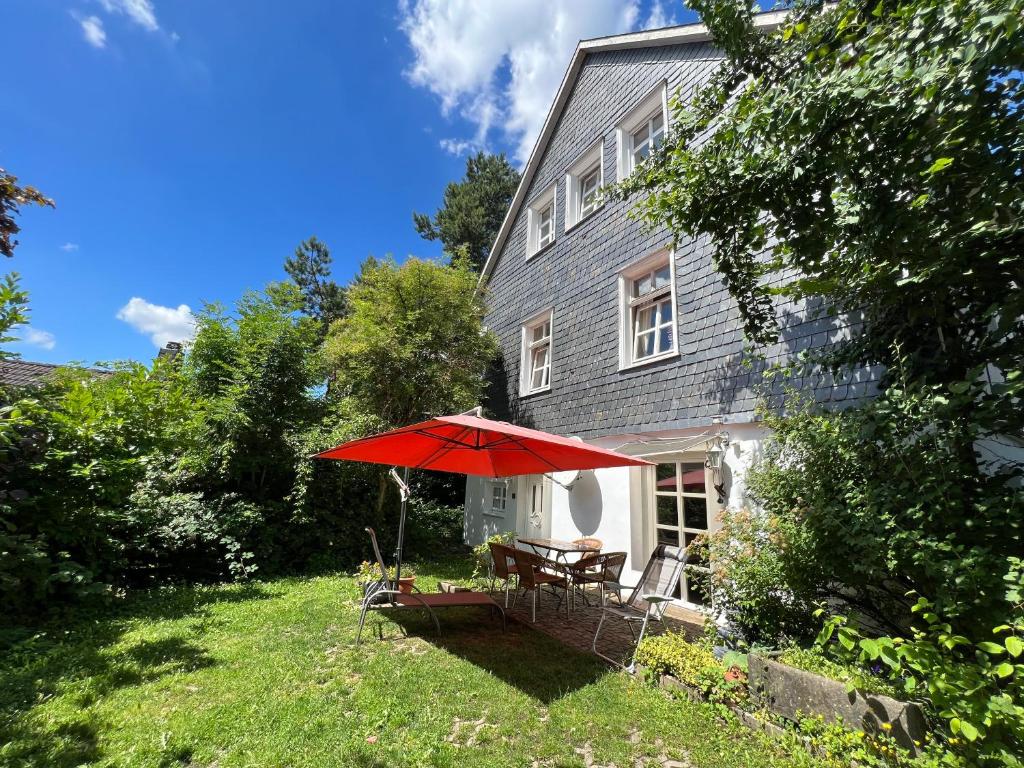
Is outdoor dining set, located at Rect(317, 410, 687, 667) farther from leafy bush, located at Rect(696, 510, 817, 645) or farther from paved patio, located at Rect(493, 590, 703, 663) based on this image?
leafy bush, located at Rect(696, 510, 817, 645)

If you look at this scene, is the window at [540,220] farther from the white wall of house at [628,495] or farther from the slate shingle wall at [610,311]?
the white wall of house at [628,495]

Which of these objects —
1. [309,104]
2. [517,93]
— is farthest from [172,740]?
[517,93]

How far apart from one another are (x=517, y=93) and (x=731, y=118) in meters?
9.98

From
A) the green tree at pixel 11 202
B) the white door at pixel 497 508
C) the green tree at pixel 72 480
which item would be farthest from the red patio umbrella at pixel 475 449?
the white door at pixel 497 508

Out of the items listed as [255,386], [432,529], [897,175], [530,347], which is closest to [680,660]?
[897,175]

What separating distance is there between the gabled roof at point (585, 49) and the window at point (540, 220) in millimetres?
738

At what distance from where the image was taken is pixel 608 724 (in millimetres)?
3232

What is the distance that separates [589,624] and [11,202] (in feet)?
29.5

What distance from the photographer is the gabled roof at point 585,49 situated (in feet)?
22.7

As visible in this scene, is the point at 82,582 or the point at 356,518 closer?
the point at 82,582

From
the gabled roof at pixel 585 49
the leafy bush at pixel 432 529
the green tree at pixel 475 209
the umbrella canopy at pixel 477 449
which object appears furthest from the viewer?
the green tree at pixel 475 209

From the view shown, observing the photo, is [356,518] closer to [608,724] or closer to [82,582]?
[82,582]

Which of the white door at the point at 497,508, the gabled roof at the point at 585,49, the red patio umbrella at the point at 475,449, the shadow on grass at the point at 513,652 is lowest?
the shadow on grass at the point at 513,652

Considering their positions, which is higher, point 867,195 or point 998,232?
point 867,195
